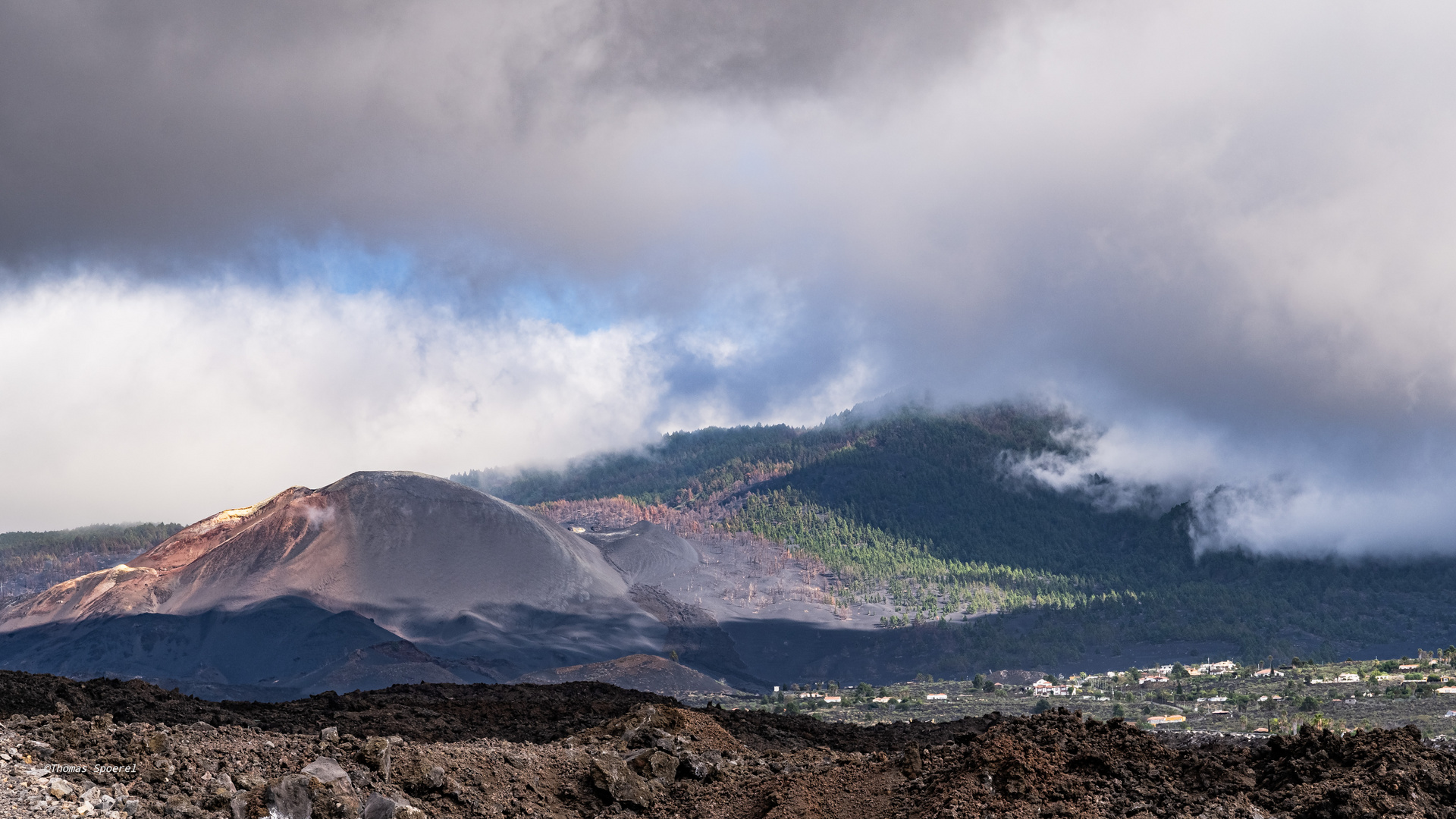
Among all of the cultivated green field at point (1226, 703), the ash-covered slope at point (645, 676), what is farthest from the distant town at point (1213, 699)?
the ash-covered slope at point (645, 676)

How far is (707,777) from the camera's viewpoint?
30078mm

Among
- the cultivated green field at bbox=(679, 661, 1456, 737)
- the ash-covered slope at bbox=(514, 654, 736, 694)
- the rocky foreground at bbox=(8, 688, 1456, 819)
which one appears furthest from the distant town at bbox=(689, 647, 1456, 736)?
the rocky foreground at bbox=(8, 688, 1456, 819)

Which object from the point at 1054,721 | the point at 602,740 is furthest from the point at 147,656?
the point at 1054,721

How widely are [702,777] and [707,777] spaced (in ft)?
0.45

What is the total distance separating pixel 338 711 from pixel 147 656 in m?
171

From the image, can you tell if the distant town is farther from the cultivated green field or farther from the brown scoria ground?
the brown scoria ground

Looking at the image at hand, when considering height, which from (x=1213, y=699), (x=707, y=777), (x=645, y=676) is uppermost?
(x=707, y=777)

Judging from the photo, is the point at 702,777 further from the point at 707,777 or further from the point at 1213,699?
the point at 1213,699

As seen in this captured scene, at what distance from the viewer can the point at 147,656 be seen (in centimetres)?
19412

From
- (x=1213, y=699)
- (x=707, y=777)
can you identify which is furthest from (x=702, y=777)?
(x=1213, y=699)

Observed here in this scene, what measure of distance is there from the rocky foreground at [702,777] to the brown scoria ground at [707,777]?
41 mm

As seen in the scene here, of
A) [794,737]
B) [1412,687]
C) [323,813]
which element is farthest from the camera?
[1412,687]

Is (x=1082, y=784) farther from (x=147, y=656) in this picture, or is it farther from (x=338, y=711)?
(x=147, y=656)

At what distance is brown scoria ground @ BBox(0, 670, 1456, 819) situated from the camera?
21859 mm
